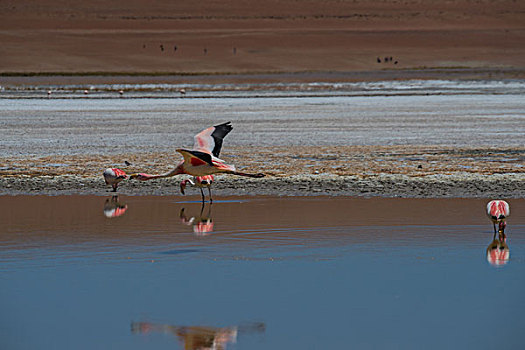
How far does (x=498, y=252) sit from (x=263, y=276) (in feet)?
7.49

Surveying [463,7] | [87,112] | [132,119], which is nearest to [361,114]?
[132,119]

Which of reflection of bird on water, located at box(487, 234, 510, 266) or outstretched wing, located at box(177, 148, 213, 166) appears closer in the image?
reflection of bird on water, located at box(487, 234, 510, 266)

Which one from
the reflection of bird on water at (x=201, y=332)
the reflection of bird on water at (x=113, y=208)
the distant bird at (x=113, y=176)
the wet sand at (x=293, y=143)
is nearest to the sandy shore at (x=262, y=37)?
the wet sand at (x=293, y=143)

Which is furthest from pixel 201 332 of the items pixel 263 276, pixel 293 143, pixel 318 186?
pixel 293 143

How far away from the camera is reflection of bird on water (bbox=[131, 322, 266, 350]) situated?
20.1 ft

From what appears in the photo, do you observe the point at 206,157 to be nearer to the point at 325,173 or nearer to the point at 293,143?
the point at 325,173

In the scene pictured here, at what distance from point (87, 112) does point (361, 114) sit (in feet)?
26.8

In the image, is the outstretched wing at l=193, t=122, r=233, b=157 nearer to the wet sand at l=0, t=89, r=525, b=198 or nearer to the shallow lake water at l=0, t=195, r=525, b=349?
the shallow lake water at l=0, t=195, r=525, b=349

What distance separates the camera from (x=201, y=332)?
636 centimetres

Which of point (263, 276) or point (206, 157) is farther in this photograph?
point (206, 157)

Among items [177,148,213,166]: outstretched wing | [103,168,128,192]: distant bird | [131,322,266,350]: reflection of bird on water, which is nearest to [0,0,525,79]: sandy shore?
[103,168,128,192]: distant bird

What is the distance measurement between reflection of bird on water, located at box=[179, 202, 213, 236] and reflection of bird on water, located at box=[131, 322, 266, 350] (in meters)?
3.48

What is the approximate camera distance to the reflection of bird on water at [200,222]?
10109 mm

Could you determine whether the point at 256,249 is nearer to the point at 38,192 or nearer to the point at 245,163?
the point at 38,192
